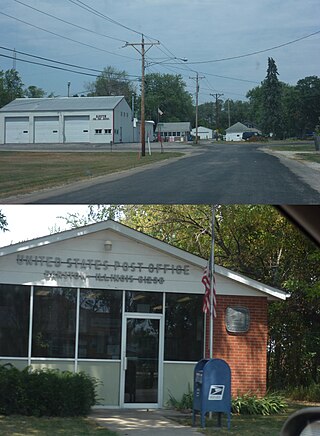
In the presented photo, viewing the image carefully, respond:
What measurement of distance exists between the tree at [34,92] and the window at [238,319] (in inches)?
402

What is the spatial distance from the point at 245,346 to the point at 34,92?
1057 centimetres

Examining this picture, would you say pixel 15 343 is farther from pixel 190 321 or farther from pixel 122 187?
pixel 122 187

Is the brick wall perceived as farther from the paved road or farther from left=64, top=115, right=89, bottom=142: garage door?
left=64, top=115, right=89, bottom=142: garage door

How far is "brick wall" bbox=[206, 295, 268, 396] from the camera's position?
14742mm

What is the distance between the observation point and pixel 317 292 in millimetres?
16516

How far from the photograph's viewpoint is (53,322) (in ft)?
45.8

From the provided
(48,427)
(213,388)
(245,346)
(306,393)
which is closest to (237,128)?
(48,427)

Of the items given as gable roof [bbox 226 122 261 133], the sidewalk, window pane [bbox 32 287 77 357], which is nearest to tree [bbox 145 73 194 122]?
gable roof [bbox 226 122 261 133]

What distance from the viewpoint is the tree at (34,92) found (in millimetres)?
5242

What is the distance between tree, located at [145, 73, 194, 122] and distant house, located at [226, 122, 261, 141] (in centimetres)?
44

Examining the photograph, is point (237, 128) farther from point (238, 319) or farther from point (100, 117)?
point (238, 319)

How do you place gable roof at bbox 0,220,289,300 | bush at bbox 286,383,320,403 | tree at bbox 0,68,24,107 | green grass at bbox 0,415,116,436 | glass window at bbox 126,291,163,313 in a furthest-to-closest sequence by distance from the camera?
bush at bbox 286,383,320,403, glass window at bbox 126,291,163,313, gable roof at bbox 0,220,289,300, green grass at bbox 0,415,116,436, tree at bbox 0,68,24,107

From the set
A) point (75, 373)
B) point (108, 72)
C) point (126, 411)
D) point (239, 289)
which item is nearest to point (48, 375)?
point (75, 373)

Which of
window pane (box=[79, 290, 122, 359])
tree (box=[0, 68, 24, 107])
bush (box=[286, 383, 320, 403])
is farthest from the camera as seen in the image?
bush (box=[286, 383, 320, 403])
